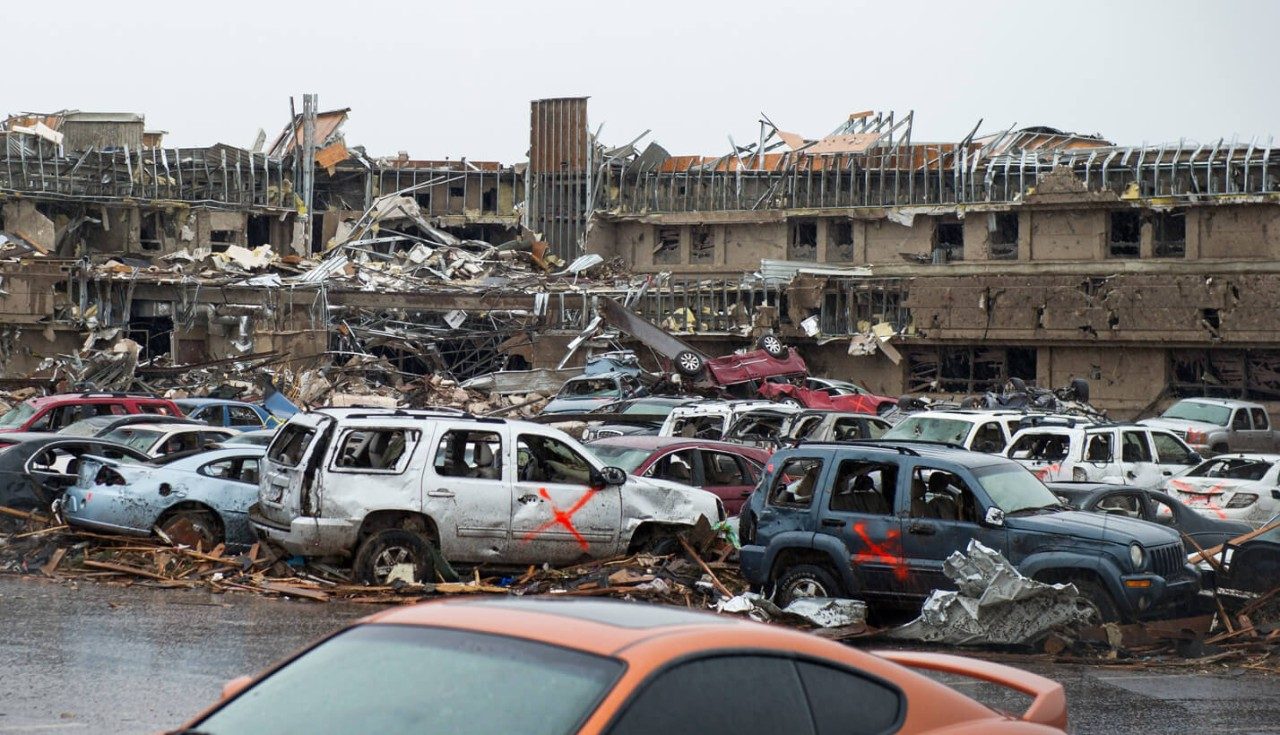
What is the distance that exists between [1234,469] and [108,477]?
46.6 feet

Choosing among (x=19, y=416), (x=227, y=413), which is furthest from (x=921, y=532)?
(x=227, y=413)

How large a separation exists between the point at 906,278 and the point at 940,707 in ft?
128

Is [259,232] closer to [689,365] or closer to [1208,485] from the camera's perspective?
[689,365]

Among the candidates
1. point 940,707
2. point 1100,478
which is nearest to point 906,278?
point 1100,478

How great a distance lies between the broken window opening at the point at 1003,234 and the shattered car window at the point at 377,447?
1313 inches

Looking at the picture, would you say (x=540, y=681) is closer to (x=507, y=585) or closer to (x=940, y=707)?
(x=940, y=707)

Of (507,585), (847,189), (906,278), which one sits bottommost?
(507,585)

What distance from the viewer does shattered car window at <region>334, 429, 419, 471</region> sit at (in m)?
14.0

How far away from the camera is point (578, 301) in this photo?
45.2m

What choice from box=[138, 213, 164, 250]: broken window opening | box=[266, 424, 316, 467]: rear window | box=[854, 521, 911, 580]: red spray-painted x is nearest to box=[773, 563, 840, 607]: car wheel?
box=[854, 521, 911, 580]: red spray-painted x

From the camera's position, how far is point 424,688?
419 cm

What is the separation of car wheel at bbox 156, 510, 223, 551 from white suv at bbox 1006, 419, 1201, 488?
10.9m

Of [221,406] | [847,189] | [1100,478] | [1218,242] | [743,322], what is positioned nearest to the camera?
[1100,478]

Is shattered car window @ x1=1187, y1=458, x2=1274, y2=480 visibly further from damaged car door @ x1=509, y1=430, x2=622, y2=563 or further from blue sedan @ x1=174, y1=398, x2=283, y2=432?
blue sedan @ x1=174, y1=398, x2=283, y2=432
